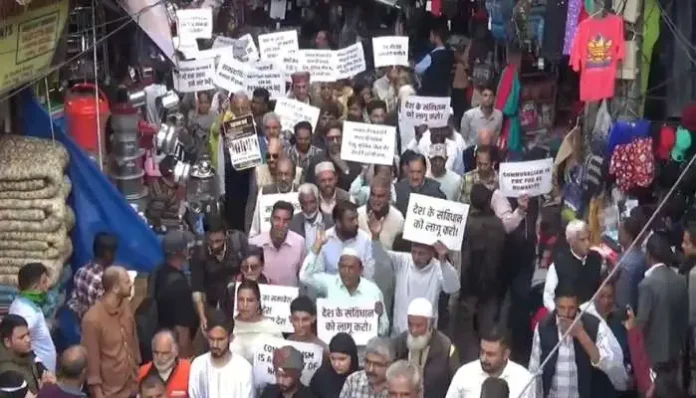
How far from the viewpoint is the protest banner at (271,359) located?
10.6 metres

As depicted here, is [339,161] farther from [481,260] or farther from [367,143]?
[481,260]

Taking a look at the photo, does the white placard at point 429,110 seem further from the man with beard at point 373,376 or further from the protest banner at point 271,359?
the man with beard at point 373,376

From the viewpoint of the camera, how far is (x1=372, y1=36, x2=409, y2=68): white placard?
1884 centimetres

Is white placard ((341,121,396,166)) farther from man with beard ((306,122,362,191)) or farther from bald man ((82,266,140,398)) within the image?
bald man ((82,266,140,398))

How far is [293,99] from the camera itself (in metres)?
16.6

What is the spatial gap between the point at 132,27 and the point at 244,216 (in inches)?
109

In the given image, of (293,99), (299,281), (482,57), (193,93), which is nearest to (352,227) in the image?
(299,281)

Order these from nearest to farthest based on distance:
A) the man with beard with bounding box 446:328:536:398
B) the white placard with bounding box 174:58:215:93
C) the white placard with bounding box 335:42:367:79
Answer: the man with beard with bounding box 446:328:536:398, the white placard with bounding box 174:58:215:93, the white placard with bounding box 335:42:367:79

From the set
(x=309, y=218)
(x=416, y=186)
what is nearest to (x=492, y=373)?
(x=309, y=218)

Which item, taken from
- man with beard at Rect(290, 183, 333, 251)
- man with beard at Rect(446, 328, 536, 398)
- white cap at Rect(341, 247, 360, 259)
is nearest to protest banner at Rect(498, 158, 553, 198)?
man with beard at Rect(290, 183, 333, 251)

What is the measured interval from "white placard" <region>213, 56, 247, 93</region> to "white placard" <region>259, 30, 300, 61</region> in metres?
1.21

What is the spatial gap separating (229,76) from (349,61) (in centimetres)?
174

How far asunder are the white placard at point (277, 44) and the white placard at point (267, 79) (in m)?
0.76

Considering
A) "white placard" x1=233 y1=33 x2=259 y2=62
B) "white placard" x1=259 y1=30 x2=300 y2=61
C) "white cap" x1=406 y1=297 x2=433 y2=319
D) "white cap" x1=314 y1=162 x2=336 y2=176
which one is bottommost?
"white cap" x1=406 y1=297 x2=433 y2=319
